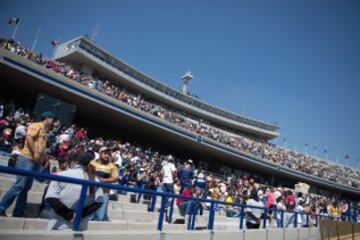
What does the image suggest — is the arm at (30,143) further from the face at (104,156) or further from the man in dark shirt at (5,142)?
the man in dark shirt at (5,142)

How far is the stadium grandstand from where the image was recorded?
4.90 meters

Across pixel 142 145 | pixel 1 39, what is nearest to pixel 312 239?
pixel 1 39

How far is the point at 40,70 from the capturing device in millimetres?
18766

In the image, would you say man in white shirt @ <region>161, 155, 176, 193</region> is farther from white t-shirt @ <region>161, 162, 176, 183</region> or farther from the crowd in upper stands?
the crowd in upper stands

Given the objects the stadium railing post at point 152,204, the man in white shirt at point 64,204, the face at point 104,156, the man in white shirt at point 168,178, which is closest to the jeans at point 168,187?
the man in white shirt at point 168,178

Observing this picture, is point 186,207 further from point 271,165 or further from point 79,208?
point 271,165

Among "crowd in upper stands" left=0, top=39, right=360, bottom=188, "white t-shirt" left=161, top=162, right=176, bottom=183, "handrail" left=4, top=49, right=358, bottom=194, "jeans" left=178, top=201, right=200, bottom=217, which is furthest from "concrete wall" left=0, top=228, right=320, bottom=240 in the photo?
"crowd in upper stands" left=0, top=39, right=360, bottom=188

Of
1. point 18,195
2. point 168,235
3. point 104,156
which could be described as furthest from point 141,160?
point 18,195

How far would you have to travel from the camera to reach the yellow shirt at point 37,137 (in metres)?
4.55

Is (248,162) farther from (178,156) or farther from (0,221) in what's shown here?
(0,221)

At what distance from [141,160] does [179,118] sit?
16.3m

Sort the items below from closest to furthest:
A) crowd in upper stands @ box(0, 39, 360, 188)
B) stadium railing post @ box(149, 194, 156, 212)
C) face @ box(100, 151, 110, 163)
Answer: face @ box(100, 151, 110, 163), stadium railing post @ box(149, 194, 156, 212), crowd in upper stands @ box(0, 39, 360, 188)

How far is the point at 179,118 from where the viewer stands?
33.9m

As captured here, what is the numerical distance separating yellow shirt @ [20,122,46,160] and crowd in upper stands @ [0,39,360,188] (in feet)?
53.9
